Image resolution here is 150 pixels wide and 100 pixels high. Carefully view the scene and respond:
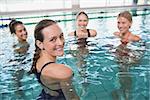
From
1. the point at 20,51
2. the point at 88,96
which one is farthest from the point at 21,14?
the point at 88,96

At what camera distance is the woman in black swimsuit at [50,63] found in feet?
6.91

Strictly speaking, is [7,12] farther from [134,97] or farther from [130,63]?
[134,97]

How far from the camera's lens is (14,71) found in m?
3.48

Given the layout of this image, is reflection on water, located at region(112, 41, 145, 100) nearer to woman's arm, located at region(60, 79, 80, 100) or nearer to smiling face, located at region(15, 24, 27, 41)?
woman's arm, located at region(60, 79, 80, 100)

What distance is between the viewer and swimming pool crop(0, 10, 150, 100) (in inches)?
112

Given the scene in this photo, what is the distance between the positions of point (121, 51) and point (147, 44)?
831 millimetres

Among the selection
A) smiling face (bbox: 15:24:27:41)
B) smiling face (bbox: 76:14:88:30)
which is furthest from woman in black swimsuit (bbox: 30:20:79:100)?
smiling face (bbox: 76:14:88:30)

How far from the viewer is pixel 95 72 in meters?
3.47

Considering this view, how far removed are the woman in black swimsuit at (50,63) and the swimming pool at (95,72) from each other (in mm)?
332

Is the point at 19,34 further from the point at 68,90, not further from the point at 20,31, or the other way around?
the point at 68,90

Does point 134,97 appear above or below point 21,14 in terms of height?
below

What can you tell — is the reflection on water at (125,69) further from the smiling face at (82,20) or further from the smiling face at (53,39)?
the smiling face at (53,39)

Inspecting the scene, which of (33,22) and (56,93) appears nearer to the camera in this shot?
(56,93)

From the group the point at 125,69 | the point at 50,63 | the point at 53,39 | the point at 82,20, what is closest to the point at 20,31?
the point at 82,20
